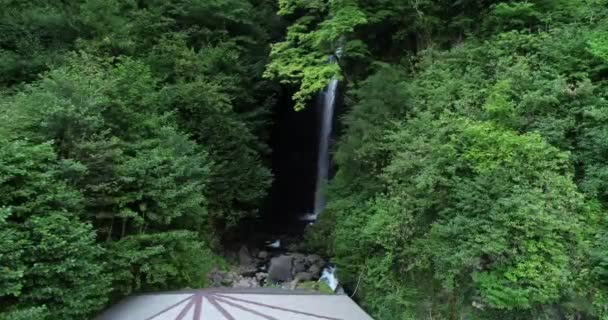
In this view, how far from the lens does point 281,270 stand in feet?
31.3

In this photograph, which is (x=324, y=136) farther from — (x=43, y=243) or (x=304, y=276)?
(x=43, y=243)

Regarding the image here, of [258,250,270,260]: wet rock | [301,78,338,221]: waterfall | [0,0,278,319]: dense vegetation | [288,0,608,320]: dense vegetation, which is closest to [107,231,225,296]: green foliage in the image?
[0,0,278,319]: dense vegetation

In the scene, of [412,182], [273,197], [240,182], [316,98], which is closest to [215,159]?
[240,182]

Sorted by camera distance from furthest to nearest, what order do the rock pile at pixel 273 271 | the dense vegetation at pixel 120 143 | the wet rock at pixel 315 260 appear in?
the wet rock at pixel 315 260, the rock pile at pixel 273 271, the dense vegetation at pixel 120 143

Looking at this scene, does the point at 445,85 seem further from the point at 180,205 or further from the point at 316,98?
the point at 316,98

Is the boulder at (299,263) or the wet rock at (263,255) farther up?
the boulder at (299,263)

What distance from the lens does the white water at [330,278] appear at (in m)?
8.35

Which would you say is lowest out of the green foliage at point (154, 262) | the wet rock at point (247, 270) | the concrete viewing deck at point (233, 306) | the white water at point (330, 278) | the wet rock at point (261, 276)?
the wet rock at point (261, 276)

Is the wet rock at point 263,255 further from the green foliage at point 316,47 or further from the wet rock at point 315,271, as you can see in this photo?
the green foliage at point 316,47

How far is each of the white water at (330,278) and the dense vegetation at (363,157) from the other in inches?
20.6

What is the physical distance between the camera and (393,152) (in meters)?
7.20

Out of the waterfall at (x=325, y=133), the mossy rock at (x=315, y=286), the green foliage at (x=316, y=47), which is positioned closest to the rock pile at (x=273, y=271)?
the mossy rock at (x=315, y=286)

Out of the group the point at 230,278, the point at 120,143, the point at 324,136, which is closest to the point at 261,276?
the point at 230,278

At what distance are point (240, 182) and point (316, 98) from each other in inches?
214
